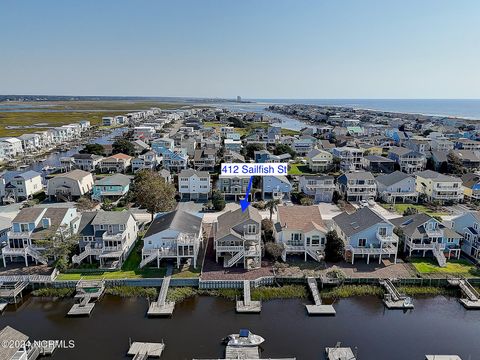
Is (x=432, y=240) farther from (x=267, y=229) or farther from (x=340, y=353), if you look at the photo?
(x=340, y=353)

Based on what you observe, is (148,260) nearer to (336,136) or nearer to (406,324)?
(406,324)

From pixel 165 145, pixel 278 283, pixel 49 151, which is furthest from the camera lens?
pixel 49 151

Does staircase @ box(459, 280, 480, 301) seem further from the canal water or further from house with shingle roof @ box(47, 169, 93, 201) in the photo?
house with shingle roof @ box(47, 169, 93, 201)

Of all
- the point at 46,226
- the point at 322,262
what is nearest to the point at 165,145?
the point at 46,226

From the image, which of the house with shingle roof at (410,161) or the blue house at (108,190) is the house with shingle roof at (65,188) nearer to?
the blue house at (108,190)

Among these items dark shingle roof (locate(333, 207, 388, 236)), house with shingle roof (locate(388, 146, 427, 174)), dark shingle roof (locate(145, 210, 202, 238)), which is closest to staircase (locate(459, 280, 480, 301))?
dark shingle roof (locate(333, 207, 388, 236))
